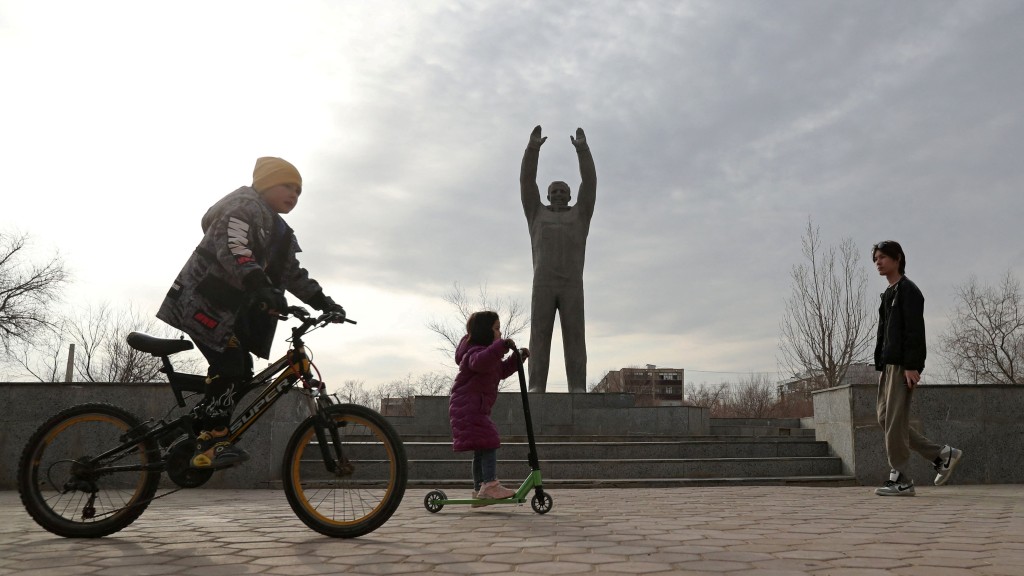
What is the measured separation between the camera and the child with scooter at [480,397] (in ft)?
16.6

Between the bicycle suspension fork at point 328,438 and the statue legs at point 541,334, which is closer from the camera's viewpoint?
the bicycle suspension fork at point 328,438

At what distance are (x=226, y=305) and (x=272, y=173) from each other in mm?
763

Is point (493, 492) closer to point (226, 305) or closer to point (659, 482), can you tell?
point (226, 305)

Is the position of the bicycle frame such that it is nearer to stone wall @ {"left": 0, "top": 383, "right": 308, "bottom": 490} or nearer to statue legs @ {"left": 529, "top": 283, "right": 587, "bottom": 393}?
stone wall @ {"left": 0, "top": 383, "right": 308, "bottom": 490}

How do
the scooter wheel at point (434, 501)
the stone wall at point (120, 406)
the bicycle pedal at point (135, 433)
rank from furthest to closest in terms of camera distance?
1. the stone wall at point (120, 406)
2. the scooter wheel at point (434, 501)
3. the bicycle pedal at point (135, 433)

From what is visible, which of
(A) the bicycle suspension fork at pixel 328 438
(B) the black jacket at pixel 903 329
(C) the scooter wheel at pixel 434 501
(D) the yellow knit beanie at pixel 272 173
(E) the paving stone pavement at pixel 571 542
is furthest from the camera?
(B) the black jacket at pixel 903 329

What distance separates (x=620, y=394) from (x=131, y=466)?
992 centimetres

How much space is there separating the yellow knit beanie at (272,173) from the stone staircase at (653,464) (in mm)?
3996

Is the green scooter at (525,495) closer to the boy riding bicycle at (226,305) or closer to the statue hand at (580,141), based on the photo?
the boy riding bicycle at (226,305)

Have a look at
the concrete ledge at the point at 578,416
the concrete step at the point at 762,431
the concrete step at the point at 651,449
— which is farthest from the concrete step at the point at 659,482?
the concrete ledge at the point at 578,416

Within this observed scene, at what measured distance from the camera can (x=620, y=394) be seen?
1296 cm

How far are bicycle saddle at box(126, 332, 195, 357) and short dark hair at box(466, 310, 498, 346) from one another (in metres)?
1.96

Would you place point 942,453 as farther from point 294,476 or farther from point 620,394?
point 620,394

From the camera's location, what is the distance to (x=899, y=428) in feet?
20.2
